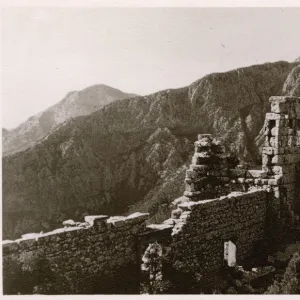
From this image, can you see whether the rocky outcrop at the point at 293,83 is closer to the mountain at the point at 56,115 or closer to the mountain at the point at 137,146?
the mountain at the point at 137,146

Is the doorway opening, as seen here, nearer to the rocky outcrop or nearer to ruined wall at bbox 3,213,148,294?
ruined wall at bbox 3,213,148,294

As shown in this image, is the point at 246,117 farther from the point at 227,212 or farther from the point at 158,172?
the point at 227,212

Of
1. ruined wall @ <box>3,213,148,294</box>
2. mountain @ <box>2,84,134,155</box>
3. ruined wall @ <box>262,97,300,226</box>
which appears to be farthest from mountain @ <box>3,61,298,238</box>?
ruined wall @ <box>3,213,148,294</box>

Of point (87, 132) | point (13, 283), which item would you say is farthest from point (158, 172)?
point (13, 283)

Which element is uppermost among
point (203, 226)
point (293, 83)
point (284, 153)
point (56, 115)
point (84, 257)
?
point (293, 83)

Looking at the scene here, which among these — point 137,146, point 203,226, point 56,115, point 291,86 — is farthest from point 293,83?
point 203,226

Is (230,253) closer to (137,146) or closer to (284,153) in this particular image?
(284,153)
